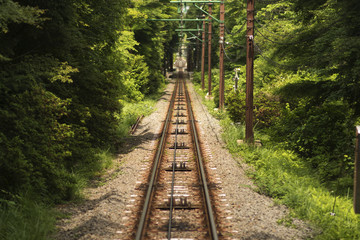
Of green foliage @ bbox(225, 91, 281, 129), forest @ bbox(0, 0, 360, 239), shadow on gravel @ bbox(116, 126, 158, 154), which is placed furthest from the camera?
green foliage @ bbox(225, 91, 281, 129)

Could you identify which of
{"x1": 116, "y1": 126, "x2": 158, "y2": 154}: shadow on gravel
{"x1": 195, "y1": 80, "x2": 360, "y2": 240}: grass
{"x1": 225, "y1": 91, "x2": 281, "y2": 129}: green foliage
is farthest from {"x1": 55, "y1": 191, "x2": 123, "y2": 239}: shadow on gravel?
{"x1": 225, "y1": 91, "x2": 281, "y2": 129}: green foliage

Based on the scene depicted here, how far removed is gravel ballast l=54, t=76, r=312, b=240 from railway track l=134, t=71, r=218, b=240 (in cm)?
48

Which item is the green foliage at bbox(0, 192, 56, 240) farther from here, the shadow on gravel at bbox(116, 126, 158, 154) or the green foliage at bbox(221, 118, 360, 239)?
the shadow on gravel at bbox(116, 126, 158, 154)

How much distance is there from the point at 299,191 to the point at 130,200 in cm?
433

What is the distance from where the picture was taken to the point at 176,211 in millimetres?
8484

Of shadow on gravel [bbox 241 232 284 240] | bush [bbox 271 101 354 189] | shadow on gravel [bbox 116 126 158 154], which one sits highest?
bush [bbox 271 101 354 189]

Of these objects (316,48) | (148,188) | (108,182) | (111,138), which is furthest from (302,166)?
(111,138)

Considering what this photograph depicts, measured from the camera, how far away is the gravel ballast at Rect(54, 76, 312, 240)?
24.3ft

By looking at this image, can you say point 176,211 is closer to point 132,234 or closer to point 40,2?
point 132,234

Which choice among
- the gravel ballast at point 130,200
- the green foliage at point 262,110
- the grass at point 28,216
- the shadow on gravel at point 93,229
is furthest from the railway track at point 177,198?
the green foliage at point 262,110

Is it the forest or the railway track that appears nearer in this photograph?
the railway track

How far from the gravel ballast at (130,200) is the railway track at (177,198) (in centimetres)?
48

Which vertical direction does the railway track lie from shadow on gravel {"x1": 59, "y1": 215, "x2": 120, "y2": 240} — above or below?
above

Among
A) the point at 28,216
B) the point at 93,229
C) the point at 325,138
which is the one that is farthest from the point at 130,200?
the point at 325,138
